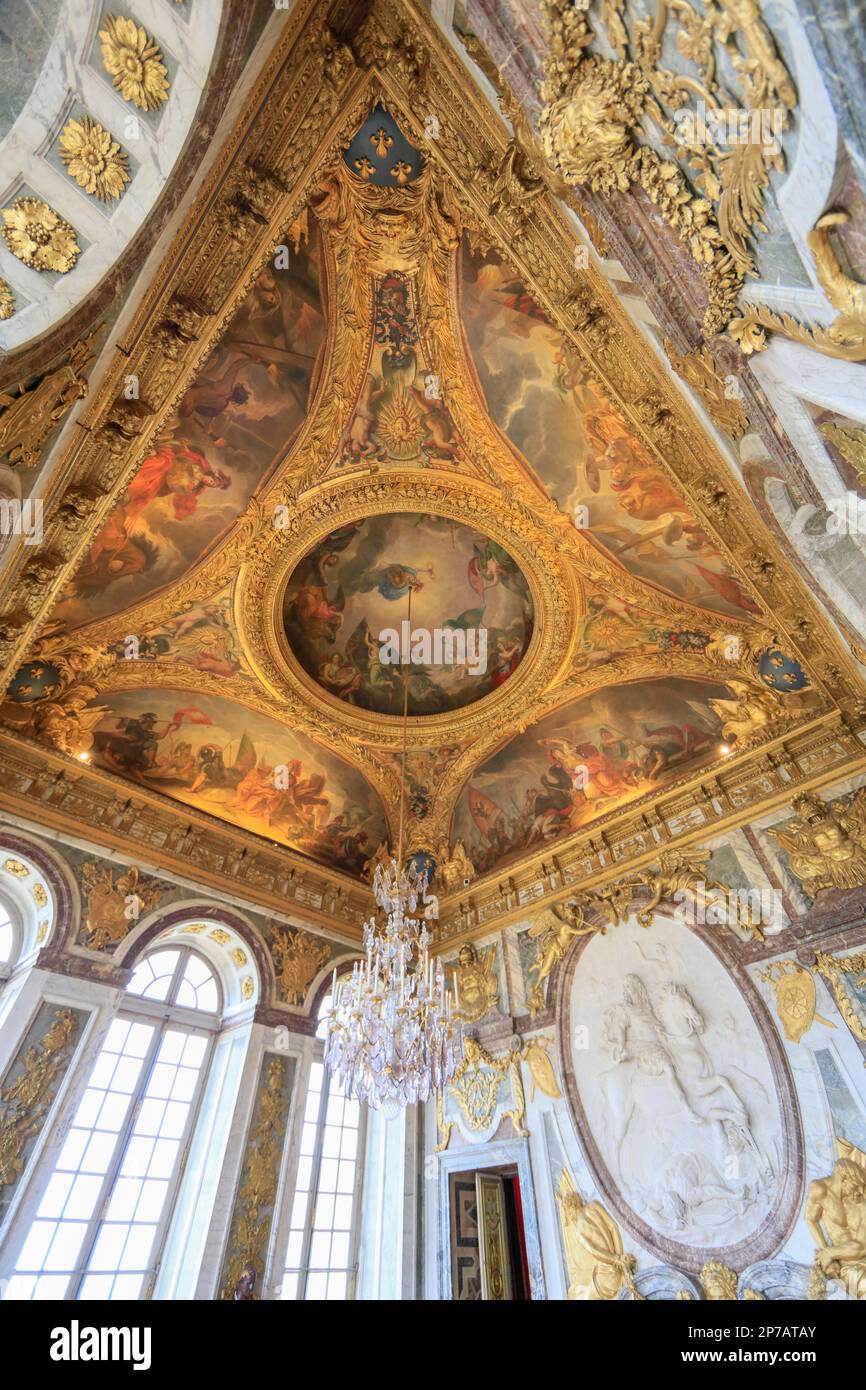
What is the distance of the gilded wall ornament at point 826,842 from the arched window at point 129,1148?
337 inches

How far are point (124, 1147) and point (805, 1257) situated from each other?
767 cm

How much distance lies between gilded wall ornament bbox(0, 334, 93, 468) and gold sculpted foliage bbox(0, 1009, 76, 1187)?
646 cm

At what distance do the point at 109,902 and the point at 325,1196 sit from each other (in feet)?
17.1

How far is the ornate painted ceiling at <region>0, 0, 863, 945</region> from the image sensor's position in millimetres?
5512

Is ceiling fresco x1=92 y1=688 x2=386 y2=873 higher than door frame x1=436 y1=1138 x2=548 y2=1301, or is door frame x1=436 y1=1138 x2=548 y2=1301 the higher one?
ceiling fresco x1=92 y1=688 x2=386 y2=873

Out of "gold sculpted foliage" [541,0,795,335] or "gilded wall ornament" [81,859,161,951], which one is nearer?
"gold sculpted foliage" [541,0,795,335]

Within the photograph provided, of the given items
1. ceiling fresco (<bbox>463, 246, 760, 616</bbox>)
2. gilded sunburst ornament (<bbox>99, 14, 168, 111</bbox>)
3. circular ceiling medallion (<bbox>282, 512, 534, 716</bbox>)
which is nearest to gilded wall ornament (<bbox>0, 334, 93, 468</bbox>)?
gilded sunburst ornament (<bbox>99, 14, 168, 111</bbox>)

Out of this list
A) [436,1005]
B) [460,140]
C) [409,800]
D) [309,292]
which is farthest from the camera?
[409,800]

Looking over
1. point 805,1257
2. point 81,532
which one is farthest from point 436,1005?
point 81,532

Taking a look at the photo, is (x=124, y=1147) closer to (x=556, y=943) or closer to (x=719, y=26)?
(x=556, y=943)

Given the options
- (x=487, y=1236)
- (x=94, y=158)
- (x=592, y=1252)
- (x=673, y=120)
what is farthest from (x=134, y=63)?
(x=487, y=1236)

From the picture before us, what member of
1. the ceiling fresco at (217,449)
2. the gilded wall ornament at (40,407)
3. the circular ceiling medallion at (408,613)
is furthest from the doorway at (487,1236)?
the gilded wall ornament at (40,407)

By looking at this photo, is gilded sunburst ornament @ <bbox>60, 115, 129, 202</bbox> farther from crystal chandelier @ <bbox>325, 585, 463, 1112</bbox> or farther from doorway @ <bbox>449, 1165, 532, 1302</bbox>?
doorway @ <bbox>449, 1165, 532, 1302</bbox>
